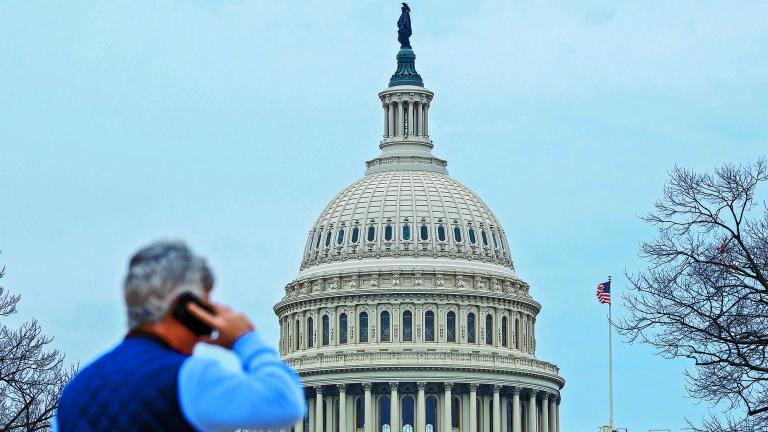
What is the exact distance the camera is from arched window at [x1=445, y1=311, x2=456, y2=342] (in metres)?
158

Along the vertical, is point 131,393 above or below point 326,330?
below

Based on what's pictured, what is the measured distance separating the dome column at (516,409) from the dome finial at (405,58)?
30.8 metres

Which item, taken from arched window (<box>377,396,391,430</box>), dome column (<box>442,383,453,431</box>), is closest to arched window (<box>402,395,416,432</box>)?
arched window (<box>377,396,391,430</box>)

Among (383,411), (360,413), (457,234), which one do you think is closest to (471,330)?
(457,234)

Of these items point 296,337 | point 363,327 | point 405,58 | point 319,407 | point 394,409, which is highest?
point 405,58

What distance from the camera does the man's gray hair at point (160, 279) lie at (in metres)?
9.32

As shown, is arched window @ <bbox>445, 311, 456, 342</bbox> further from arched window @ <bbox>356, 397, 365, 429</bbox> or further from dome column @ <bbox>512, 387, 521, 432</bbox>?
arched window @ <bbox>356, 397, 365, 429</bbox>

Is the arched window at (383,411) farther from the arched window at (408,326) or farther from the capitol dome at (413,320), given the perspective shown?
the arched window at (408,326)

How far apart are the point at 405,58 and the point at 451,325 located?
98.3ft

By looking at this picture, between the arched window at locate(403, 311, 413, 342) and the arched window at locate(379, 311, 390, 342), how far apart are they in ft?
4.72

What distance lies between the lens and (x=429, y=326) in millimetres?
157875

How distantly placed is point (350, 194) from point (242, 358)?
15562 cm

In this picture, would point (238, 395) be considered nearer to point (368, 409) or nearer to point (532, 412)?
point (368, 409)

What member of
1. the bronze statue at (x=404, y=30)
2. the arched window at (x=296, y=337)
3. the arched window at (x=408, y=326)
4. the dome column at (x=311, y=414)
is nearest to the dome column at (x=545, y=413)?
the arched window at (x=408, y=326)
